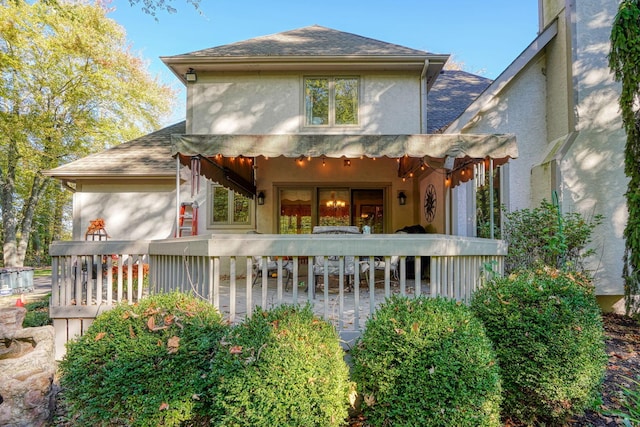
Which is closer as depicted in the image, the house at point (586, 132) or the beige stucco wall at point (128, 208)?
the house at point (586, 132)

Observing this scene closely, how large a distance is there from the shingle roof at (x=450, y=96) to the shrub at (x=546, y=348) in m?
6.27

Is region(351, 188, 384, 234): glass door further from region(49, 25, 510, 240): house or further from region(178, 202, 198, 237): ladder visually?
region(178, 202, 198, 237): ladder

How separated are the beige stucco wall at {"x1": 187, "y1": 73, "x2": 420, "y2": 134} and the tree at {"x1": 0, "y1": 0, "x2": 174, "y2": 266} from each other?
824cm

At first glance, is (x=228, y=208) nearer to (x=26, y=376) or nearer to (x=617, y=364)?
(x=26, y=376)

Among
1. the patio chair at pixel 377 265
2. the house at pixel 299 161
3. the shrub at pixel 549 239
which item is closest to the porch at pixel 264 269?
the patio chair at pixel 377 265

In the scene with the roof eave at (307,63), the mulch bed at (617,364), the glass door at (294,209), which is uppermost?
the roof eave at (307,63)

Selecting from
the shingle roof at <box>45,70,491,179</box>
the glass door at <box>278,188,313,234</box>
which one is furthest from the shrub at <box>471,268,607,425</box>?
the glass door at <box>278,188,313,234</box>

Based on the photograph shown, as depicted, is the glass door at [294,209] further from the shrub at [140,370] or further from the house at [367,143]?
the shrub at [140,370]

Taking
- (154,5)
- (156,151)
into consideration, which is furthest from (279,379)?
(156,151)

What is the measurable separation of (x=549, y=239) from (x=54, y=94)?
18070mm

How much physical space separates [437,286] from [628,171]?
417cm

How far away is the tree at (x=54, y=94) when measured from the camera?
44.2 feet

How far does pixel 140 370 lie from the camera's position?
2559 mm

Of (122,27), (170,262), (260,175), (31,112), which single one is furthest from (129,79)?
(170,262)
